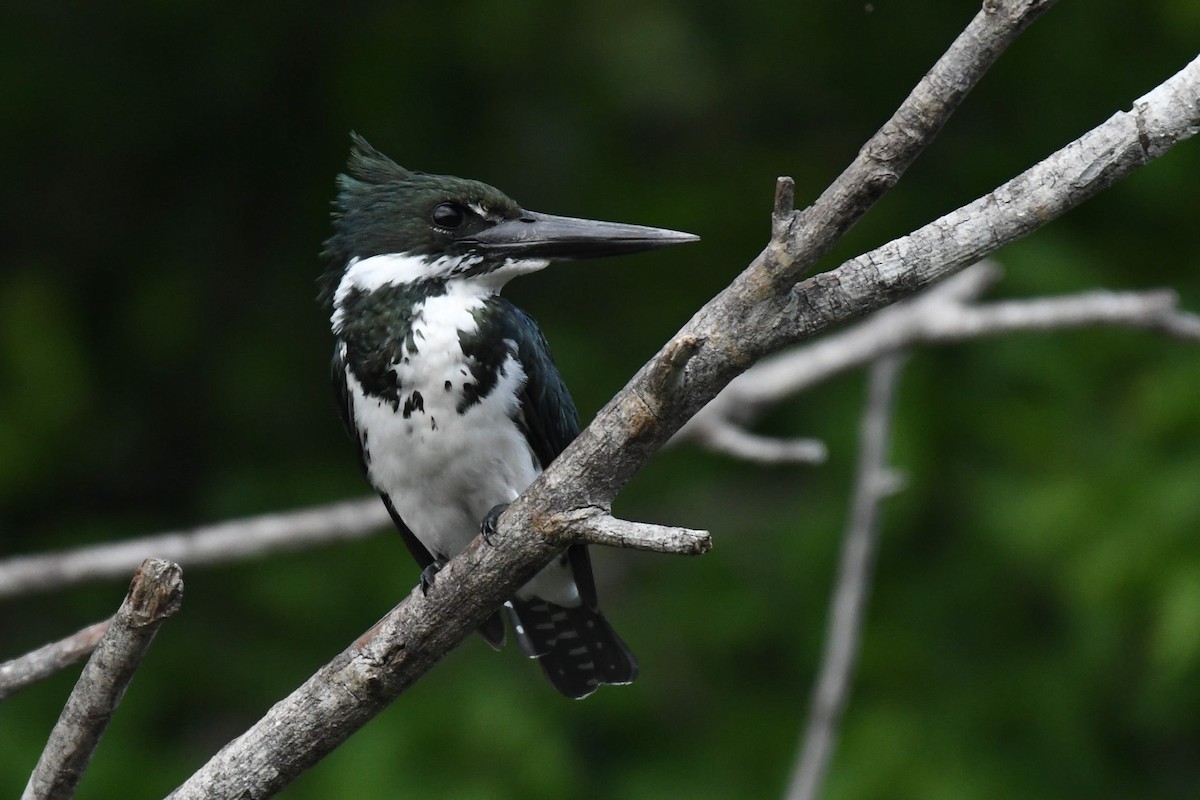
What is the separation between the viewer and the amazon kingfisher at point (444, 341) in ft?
7.60

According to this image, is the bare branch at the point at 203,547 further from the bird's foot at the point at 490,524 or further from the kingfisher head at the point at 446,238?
the bird's foot at the point at 490,524

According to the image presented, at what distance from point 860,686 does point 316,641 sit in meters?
1.53

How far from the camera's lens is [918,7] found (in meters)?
4.20

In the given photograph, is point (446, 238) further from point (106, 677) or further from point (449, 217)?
point (106, 677)

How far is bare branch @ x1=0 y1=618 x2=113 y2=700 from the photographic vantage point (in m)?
1.96

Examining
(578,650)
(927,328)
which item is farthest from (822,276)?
(927,328)

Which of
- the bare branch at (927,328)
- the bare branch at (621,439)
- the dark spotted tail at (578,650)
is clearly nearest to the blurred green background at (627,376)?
the bare branch at (927,328)

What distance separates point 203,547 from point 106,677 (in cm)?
155

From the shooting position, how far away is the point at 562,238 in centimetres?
234

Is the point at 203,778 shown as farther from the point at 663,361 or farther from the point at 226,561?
the point at 226,561

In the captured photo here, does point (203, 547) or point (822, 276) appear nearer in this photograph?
point (822, 276)

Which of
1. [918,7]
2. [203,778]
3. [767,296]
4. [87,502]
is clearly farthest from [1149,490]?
[87,502]

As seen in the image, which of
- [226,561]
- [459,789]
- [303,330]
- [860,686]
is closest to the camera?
[226,561]

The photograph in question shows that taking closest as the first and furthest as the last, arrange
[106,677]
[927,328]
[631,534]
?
[631,534], [106,677], [927,328]
